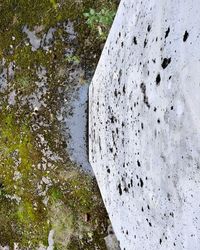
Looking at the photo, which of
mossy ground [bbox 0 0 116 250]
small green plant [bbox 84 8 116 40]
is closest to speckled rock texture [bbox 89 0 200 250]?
small green plant [bbox 84 8 116 40]

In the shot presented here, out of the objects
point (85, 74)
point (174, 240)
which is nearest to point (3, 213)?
point (85, 74)

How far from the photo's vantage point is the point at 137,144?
1.46 metres

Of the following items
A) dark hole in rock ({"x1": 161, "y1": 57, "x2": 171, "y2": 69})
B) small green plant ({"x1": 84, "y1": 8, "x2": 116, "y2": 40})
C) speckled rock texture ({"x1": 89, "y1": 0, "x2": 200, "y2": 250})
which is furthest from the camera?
small green plant ({"x1": 84, "y1": 8, "x2": 116, "y2": 40})

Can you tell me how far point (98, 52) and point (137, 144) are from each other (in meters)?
2.39

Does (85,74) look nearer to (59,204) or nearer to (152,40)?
(59,204)

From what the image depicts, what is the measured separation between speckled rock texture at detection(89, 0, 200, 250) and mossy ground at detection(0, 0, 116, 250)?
6.24 feet

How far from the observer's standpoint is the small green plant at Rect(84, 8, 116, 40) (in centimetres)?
364

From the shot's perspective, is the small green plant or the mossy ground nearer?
the small green plant

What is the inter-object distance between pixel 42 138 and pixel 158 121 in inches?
113

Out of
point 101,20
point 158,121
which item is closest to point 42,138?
point 101,20

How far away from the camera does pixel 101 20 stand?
3.67 metres

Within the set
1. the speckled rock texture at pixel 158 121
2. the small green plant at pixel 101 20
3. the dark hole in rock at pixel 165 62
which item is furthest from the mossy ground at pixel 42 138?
the dark hole in rock at pixel 165 62

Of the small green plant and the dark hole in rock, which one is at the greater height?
the small green plant

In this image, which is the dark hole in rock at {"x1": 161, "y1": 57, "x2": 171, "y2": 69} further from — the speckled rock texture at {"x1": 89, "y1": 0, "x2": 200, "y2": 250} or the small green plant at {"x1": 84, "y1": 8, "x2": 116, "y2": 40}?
the small green plant at {"x1": 84, "y1": 8, "x2": 116, "y2": 40}
